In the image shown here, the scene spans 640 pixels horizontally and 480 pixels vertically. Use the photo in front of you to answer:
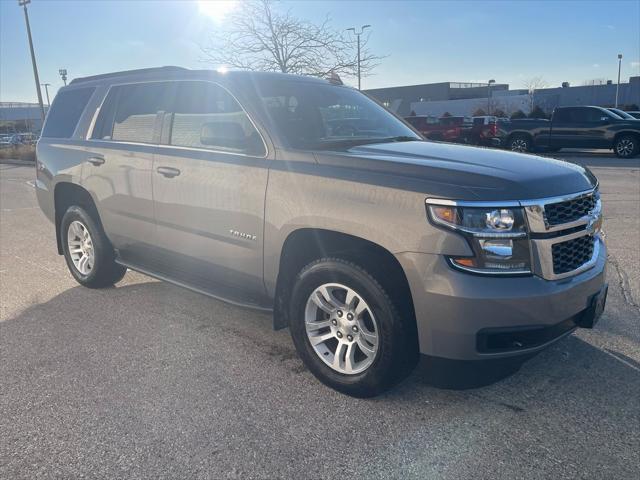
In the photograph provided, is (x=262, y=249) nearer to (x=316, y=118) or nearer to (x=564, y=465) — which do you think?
(x=316, y=118)

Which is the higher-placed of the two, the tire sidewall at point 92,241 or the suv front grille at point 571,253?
the suv front grille at point 571,253

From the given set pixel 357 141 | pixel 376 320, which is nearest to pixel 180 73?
pixel 357 141

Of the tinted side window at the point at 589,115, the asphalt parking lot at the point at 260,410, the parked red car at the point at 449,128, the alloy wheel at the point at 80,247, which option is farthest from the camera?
the parked red car at the point at 449,128

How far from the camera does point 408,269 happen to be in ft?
9.59

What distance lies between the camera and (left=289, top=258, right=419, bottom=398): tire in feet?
9.98

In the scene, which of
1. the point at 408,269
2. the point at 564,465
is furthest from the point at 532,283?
the point at 564,465

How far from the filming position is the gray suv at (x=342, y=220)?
282 cm

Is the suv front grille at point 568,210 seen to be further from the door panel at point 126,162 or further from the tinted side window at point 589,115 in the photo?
the tinted side window at point 589,115

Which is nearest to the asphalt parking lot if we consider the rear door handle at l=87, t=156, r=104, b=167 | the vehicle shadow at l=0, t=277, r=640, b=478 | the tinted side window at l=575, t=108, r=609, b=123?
the vehicle shadow at l=0, t=277, r=640, b=478

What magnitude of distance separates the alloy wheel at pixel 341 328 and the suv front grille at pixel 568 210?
3.54 feet

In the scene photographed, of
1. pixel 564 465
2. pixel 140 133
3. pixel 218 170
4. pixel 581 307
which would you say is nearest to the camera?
pixel 564 465

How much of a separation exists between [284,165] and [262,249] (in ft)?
1.83

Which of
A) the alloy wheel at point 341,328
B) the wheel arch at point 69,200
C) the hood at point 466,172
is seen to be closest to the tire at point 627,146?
the hood at point 466,172

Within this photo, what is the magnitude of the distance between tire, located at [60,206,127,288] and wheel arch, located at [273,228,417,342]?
230 centimetres
